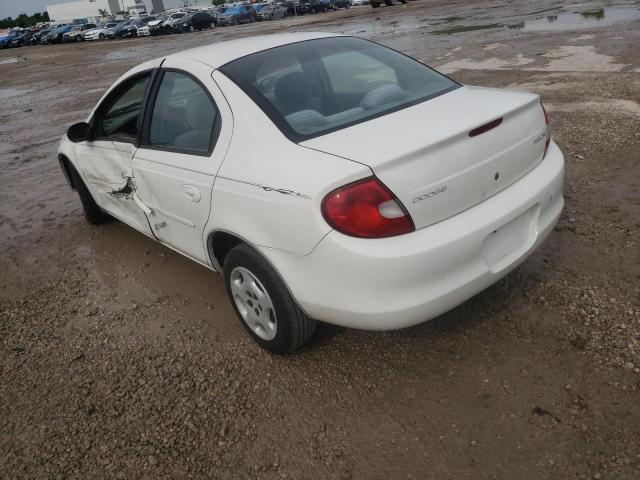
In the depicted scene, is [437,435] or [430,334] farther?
[430,334]

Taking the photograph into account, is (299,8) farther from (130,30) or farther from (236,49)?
(236,49)

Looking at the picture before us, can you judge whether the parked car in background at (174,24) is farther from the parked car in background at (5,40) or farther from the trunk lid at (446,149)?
the trunk lid at (446,149)

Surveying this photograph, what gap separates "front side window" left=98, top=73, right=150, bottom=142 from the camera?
12.0ft

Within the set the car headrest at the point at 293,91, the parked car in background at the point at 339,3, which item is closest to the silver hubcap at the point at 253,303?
the car headrest at the point at 293,91

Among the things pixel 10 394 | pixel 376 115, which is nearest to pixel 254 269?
pixel 376 115

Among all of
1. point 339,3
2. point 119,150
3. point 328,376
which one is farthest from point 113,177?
point 339,3

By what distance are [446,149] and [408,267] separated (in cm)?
57

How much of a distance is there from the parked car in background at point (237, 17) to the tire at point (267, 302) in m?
48.0

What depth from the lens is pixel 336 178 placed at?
2.15 metres

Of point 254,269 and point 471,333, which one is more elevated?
point 254,269

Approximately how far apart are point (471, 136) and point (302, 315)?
1184 millimetres

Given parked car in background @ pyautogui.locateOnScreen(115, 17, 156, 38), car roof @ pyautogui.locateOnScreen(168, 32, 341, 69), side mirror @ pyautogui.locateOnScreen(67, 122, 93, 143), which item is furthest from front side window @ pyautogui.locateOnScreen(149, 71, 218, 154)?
parked car in background @ pyautogui.locateOnScreen(115, 17, 156, 38)

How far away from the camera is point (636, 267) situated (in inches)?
128

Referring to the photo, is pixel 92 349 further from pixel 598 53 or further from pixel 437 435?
pixel 598 53
